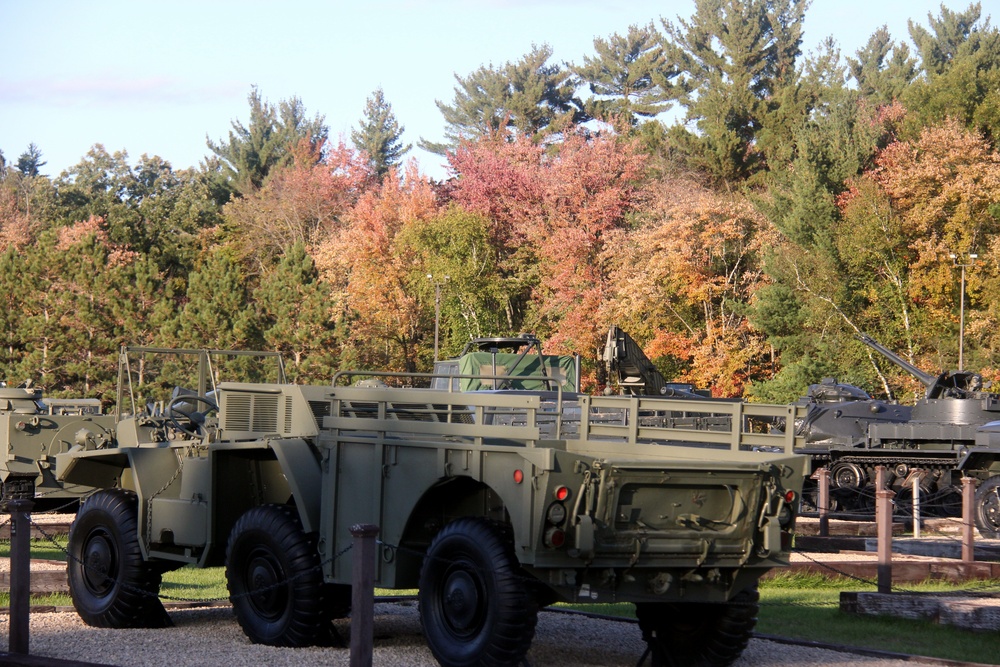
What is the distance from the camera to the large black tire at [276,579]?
31.3 ft

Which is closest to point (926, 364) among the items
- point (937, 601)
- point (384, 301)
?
point (384, 301)

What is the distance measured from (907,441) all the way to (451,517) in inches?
779

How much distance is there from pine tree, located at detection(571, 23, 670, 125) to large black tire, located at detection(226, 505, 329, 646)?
189ft

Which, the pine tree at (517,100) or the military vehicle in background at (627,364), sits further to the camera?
the pine tree at (517,100)

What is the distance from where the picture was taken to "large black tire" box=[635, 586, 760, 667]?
9.04 meters

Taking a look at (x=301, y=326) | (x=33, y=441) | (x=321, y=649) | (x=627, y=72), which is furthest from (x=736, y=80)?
(x=321, y=649)

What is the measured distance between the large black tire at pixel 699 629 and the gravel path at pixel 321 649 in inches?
10.9

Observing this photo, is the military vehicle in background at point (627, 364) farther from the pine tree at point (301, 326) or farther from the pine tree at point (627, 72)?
the pine tree at point (627, 72)

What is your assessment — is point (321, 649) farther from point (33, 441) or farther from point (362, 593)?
point (33, 441)

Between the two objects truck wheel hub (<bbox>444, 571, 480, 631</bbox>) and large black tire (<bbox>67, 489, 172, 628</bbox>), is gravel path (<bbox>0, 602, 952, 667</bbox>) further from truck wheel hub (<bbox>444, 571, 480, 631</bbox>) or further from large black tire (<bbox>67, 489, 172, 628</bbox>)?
truck wheel hub (<bbox>444, 571, 480, 631</bbox>)

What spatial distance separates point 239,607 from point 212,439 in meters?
1.40

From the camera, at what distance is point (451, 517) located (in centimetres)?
922

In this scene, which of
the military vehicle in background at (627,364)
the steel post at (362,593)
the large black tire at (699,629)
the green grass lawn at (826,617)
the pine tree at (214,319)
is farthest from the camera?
the pine tree at (214,319)

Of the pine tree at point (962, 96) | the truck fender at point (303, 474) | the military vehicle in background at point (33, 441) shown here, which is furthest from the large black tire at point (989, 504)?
the pine tree at point (962, 96)
